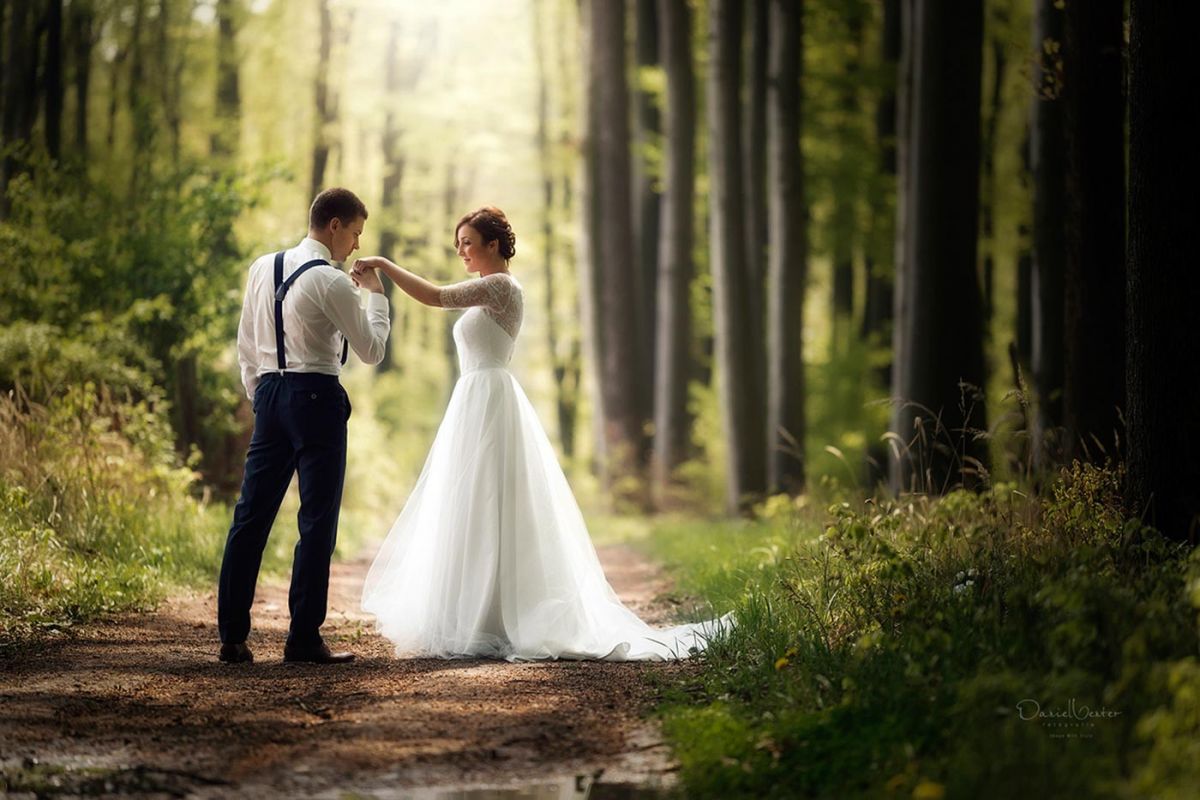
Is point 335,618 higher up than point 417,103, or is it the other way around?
point 417,103

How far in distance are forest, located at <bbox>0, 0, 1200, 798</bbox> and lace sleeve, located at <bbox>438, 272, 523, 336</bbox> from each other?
2.15 m

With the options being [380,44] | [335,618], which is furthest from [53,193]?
[380,44]

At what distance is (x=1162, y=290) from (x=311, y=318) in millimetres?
4267

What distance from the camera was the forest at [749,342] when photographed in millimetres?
4785

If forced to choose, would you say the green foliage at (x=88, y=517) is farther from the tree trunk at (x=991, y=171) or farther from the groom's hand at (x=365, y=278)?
the tree trunk at (x=991, y=171)

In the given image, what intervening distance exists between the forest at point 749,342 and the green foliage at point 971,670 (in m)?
0.02

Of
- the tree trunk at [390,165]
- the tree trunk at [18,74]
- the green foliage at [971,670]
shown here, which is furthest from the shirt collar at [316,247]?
the tree trunk at [390,165]

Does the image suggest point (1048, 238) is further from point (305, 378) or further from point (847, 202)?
point (847, 202)

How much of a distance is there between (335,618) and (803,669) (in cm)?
428

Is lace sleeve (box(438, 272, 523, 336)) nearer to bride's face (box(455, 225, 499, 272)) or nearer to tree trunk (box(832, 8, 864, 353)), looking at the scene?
bride's face (box(455, 225, 499, 272))

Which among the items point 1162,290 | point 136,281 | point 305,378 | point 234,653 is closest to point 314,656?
point 234,653

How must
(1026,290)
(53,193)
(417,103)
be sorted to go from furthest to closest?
(417,103) → (1026,290) → (53,193)

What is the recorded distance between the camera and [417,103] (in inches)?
1184

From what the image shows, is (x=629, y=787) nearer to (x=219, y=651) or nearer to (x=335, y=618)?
(x=219, y=651)
